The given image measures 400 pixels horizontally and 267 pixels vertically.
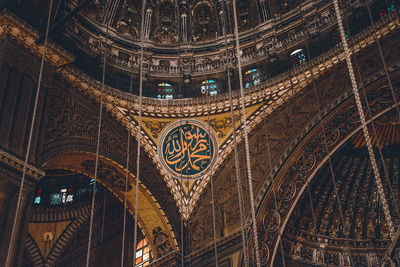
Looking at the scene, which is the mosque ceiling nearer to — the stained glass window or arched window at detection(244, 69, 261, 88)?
arched window at detection(244, 69, 261, 88)

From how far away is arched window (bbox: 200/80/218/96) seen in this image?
12.8 m

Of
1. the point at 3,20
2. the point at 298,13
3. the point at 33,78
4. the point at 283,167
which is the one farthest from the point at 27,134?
the point at 298,13

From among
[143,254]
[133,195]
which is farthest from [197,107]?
[143,254]

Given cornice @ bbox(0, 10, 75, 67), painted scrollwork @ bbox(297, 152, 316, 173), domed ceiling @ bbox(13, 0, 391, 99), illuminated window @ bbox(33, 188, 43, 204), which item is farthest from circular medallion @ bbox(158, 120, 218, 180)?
illuminated window @ bbox(33, 188, 43, 204)

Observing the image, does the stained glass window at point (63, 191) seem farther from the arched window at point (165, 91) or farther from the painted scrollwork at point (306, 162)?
the painted scrollwork at point (306, 162)

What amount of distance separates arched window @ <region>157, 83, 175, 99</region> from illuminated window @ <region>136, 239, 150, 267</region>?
12.4 ft

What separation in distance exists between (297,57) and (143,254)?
6.20 m

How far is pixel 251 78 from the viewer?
12562 millimetres

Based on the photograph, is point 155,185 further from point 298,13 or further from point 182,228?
point 298,13

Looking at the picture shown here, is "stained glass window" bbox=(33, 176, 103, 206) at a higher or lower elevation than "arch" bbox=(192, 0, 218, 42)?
lower

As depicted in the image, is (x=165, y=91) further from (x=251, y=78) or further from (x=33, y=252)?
(x=33, y=252)

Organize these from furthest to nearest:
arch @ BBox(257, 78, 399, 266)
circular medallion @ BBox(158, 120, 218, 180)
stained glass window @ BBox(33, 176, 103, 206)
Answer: stained glass window @ BBox(33, 176, 103, 206)
circular medallion @ BBox(158, 120, 218, 180)
arch @ BBox(257, 78, 399, 266)

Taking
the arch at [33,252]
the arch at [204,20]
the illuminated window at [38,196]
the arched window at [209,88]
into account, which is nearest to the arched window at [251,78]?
the arched window at [209,88]

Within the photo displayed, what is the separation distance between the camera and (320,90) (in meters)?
11.2
